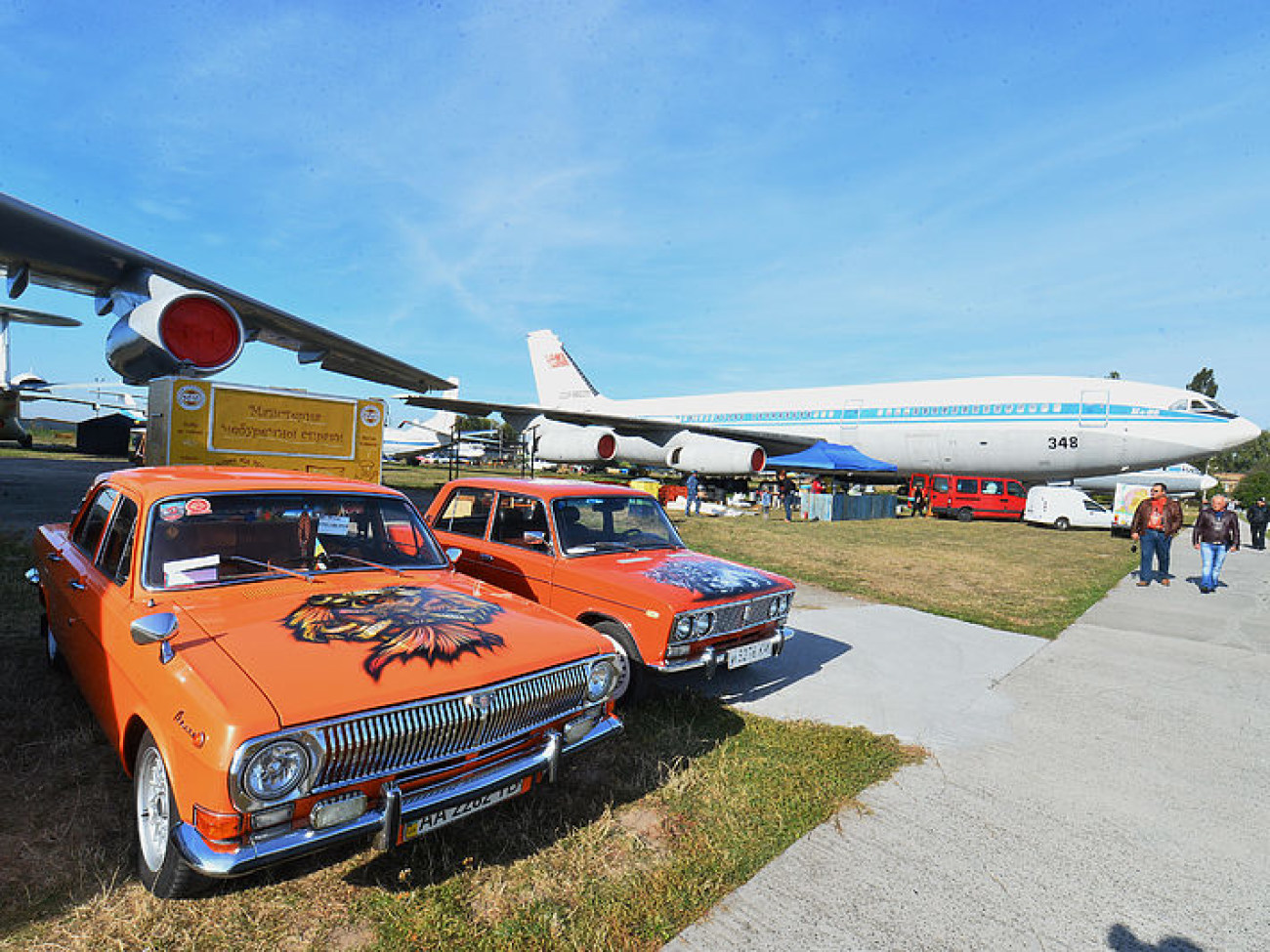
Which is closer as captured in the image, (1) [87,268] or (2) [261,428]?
(1) [87,268]

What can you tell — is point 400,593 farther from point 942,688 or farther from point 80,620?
point 942,688

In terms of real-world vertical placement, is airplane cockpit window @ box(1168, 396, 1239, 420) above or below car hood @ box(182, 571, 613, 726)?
above

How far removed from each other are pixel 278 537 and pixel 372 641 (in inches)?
50.8

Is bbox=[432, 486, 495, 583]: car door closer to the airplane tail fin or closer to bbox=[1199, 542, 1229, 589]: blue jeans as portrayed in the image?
bbox=[1199, 542, 1229, 589]: blue jeans

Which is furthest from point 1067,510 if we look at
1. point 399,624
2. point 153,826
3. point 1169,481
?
point 153,826

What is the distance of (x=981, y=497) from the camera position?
78.1 ft

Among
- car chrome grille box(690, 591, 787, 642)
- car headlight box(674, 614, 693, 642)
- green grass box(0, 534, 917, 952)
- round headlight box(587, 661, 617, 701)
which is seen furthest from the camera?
car chrome grille box(690, 591, 787, 642)

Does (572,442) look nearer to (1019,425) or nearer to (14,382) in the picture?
(1019,425)

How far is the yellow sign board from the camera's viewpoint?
7.30 meters

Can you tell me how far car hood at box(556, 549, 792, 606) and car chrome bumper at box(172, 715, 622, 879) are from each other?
1780mm

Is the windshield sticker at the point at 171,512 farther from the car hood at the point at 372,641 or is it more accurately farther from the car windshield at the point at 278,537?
the car hood at the point at 372,641

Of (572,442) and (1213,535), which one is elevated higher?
(572,442)

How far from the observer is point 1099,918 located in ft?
8.77

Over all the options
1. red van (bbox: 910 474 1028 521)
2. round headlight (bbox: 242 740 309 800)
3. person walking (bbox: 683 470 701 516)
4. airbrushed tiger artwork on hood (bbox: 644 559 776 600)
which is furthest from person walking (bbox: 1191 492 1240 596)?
red van (bbox: 910 474 1028 521)
